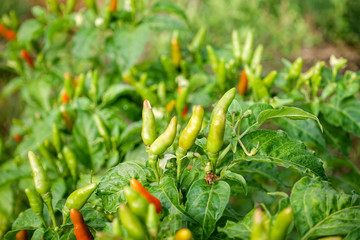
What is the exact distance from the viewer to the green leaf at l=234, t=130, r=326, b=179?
0.69 metres

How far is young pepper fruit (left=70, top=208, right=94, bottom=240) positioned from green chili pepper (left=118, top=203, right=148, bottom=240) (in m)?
0.22

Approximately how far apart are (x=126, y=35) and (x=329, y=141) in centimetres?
92

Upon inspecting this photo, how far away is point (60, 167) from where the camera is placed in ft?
3.68

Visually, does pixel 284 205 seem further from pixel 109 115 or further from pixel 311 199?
pixel 109 115

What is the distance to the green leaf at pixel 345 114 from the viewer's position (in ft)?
3.42

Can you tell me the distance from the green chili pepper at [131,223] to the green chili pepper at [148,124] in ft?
0.77

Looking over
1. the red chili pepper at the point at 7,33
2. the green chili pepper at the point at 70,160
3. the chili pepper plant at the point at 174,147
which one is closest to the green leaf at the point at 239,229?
the chili pepper plant at the point at 174,147

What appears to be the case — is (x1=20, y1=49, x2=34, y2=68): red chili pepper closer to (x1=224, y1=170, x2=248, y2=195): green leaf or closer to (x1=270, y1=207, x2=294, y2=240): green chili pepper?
(x1=224, y1=170, x2=248, y2=195): green leaf

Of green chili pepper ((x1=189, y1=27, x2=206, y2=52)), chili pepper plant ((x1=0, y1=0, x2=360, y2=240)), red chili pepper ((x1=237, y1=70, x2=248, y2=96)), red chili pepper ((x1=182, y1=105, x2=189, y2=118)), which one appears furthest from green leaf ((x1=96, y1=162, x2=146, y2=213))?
green chili pepper ((x1=189, y1=27, x2=206, y2=52))

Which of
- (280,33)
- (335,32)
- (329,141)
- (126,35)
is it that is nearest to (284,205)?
(329,141)

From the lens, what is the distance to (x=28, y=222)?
80 centimetres

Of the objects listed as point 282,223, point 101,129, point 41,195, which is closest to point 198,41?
point 101,129

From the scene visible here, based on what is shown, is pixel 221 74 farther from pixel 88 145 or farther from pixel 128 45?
pixel 88 145

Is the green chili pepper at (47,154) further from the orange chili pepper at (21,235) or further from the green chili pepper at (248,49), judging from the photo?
the green chili pepper at (248,49)
